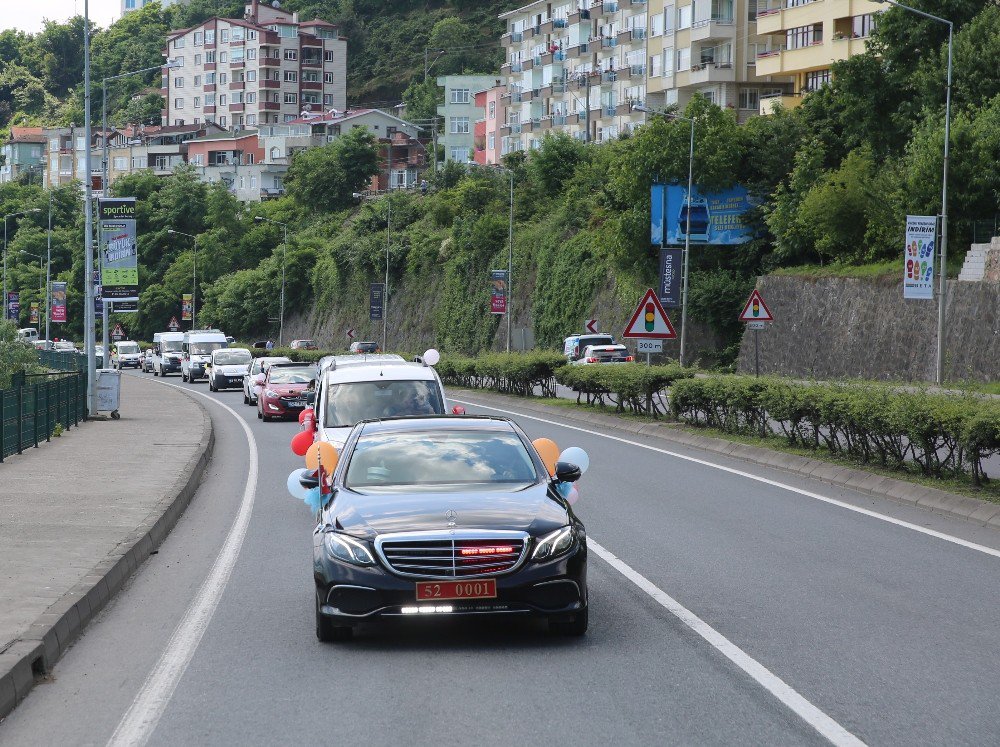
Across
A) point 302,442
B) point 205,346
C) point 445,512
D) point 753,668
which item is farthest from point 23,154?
point 753,668

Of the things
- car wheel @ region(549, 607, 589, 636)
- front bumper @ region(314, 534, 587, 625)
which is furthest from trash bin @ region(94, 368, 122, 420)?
car wheel @ region(549, 607, 589, 636)

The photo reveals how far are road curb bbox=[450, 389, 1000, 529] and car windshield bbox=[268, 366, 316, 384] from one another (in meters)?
8.95

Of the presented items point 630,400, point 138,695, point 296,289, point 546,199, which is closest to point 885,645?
point 138,695

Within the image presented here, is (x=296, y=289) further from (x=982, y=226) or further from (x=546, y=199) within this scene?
(x=982, y=226)

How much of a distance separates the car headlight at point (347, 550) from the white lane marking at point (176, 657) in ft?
3.46

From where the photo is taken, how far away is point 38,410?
24391mm

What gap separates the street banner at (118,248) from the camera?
33344mm

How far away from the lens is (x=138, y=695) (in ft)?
24.6

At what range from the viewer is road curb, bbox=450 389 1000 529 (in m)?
14.9

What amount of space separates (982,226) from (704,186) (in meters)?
18.6

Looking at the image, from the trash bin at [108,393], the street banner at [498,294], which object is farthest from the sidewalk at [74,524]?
the street banner at [498,294]

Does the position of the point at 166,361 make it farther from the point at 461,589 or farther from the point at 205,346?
the point at 461,589

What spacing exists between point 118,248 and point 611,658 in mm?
27847

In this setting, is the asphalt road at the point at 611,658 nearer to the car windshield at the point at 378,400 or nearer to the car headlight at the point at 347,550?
the car headlight at the point at 347,550
